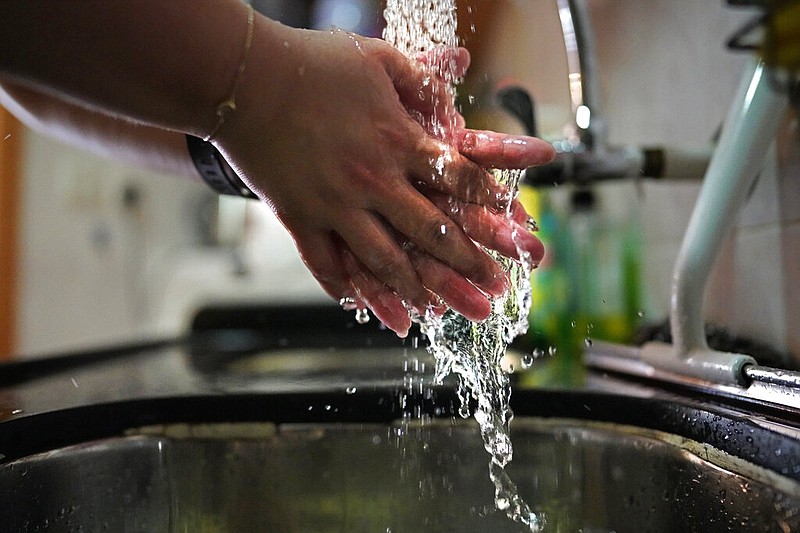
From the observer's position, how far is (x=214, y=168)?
0.58m

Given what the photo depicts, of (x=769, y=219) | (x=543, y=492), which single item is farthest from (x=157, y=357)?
(x=769, y=219)

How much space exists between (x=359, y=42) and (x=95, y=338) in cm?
193

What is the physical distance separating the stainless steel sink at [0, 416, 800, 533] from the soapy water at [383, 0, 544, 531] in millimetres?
12

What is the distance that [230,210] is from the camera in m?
2.02

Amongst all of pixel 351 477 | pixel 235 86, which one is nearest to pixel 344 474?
pixel 351 477

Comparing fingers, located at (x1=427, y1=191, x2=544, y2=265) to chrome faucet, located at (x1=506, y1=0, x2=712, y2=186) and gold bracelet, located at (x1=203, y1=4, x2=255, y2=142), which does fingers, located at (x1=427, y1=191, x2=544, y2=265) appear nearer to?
gold bracelet, located at (x1=203, y1=4, x2=255, y2=142)

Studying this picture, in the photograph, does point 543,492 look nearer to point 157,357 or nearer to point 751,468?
point 751,468

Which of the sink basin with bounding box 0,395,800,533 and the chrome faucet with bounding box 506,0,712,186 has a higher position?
the chrome faucet with bounding box 506,0,712,186

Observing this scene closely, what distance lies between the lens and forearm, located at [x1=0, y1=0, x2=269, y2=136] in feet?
1.05

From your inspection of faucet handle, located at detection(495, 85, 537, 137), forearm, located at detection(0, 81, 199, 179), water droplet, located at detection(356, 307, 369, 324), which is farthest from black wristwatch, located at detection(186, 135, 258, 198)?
faucet handle, located at detection(495, 85, 537, 137)

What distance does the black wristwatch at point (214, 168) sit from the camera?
0.56 metres

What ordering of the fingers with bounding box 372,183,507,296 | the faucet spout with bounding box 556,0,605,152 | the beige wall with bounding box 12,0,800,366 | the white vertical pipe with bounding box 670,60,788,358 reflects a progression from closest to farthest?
1. the fingers with bounding box 372,183,507,296
2. the white vertical pipe with bounding box 670,60,788,358
3. the beige wall with bounding box 12,0,800,366
4. the faucet spout with bounding box 556,0,605,152

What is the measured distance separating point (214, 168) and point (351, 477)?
0.93 feet

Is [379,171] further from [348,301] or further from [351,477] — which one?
[351,477]
